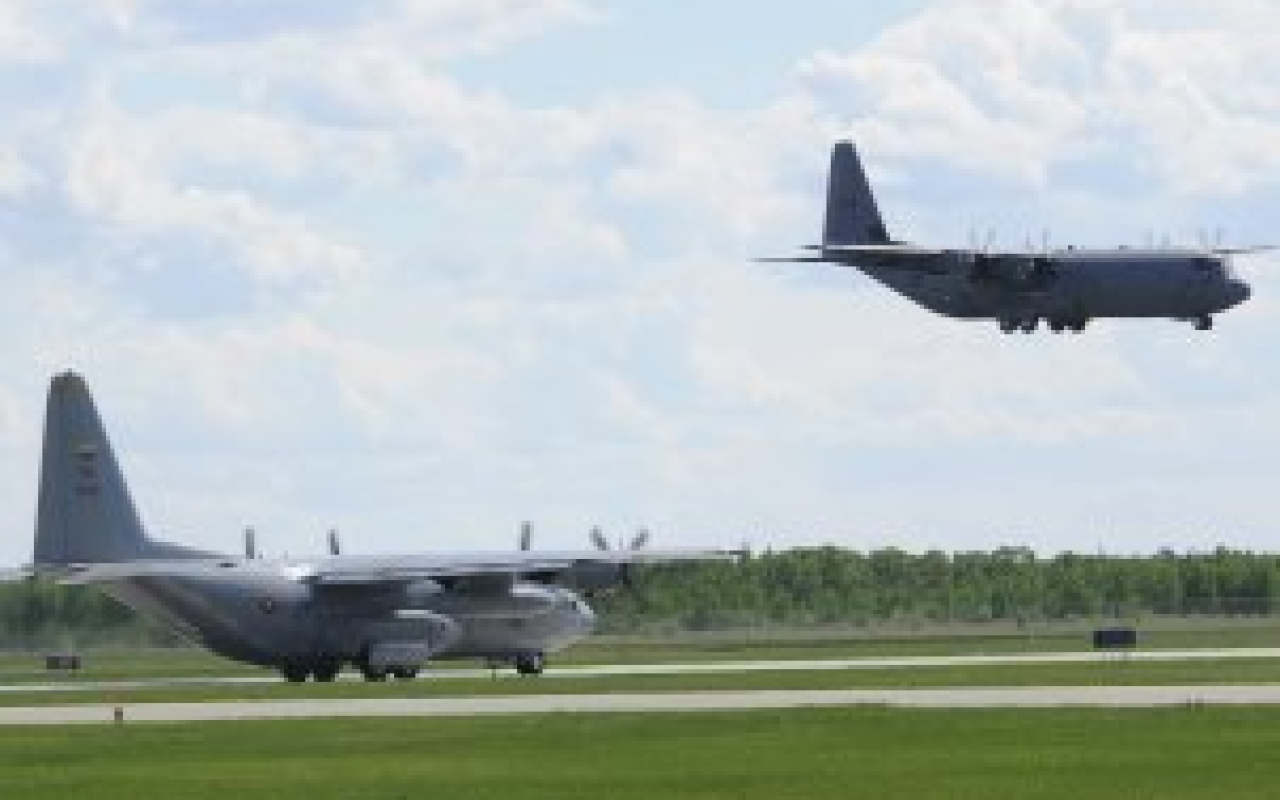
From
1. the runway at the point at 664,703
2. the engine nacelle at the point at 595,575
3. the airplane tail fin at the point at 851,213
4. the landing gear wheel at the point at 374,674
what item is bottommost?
the runway at the point at 664,703

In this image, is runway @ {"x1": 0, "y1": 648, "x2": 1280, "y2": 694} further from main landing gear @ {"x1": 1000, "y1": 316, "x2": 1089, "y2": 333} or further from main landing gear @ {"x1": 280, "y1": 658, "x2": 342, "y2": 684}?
main landing gear @ {"x1": 1000, "y1": 316, "x2": 1089, "y2": 333}

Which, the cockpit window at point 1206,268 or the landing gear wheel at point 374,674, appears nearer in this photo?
the landing gear wheel at point 374,674

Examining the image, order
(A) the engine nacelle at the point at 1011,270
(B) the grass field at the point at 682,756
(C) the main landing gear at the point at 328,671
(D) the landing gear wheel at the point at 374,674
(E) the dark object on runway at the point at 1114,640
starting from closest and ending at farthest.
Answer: (B) the grass field at the point at 682,756 → (D) the landing gear wheel at the point at 374,674 → (C) the main landing gear at the point at 328,671 → (A) the engine nacelle at the point at 1011,270 → (E) the dark object on runway at the point at 1114,640

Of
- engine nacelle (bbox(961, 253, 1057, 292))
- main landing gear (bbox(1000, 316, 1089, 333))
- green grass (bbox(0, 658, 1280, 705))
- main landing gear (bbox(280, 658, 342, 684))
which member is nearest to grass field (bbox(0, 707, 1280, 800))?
green grass (bbox(0, 658, 1280, 705))

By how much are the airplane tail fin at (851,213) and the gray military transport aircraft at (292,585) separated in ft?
96.8

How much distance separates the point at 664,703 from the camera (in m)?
75.4

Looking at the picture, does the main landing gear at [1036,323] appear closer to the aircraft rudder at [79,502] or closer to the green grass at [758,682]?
the green grass at [758,682]

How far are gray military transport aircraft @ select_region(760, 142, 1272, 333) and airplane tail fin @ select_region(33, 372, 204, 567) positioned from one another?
87.0 ft

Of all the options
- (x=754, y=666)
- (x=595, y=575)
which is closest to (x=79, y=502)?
(x=595, y=575)

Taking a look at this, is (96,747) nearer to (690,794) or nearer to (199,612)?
(690,794)

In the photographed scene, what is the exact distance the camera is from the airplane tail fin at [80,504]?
3915 inches

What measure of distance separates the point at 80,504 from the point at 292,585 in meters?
6.66

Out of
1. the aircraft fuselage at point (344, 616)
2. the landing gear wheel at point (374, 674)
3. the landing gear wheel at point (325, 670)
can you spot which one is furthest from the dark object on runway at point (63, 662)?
the landing gear wheel at point (374, 674)

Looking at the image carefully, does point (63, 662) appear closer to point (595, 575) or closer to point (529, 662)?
point (529, 662)
